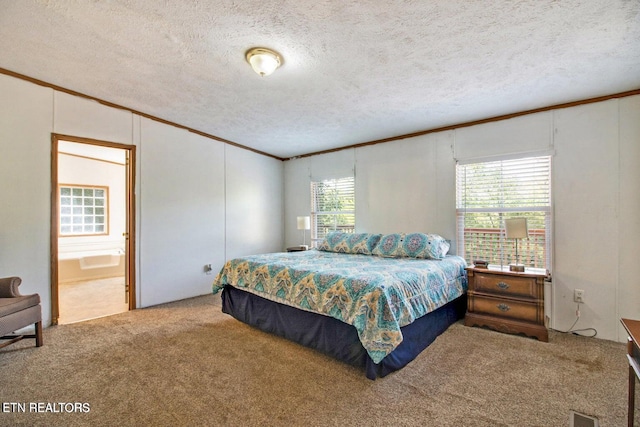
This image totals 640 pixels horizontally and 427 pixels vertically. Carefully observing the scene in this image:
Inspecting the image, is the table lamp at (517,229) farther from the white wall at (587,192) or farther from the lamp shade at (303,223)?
the lamp shade at (303,223)

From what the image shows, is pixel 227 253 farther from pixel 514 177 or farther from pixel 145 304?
pixel 514 177

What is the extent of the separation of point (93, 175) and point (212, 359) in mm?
5985

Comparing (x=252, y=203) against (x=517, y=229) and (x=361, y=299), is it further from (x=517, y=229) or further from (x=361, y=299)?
(x=517, y=229)

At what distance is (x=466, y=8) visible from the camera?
72.0 inches

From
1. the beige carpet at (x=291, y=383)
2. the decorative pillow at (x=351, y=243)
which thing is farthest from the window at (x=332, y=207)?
the beige carpet at (x=291, y=383)

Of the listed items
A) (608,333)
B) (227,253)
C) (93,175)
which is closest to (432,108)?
(608,333)

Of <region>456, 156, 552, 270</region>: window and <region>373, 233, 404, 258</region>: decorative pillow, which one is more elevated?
<region>456, 156, 552, 270</region>: window

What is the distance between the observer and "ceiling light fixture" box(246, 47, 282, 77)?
2.35m

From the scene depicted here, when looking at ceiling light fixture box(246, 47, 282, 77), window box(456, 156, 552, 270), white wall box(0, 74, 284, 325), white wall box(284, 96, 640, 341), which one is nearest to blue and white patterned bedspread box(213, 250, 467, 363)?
window box(456, 156, 552, 270)

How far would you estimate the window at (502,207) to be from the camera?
326cm

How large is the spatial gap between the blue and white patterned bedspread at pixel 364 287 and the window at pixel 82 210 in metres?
4.77

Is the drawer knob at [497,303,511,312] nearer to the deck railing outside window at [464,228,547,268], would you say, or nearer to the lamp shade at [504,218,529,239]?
the deck railing outside window at [464,228,547,268]

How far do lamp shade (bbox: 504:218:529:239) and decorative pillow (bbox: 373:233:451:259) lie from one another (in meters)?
0.76

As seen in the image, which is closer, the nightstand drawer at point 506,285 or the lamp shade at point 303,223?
the nightstand drawer at point 506,285
